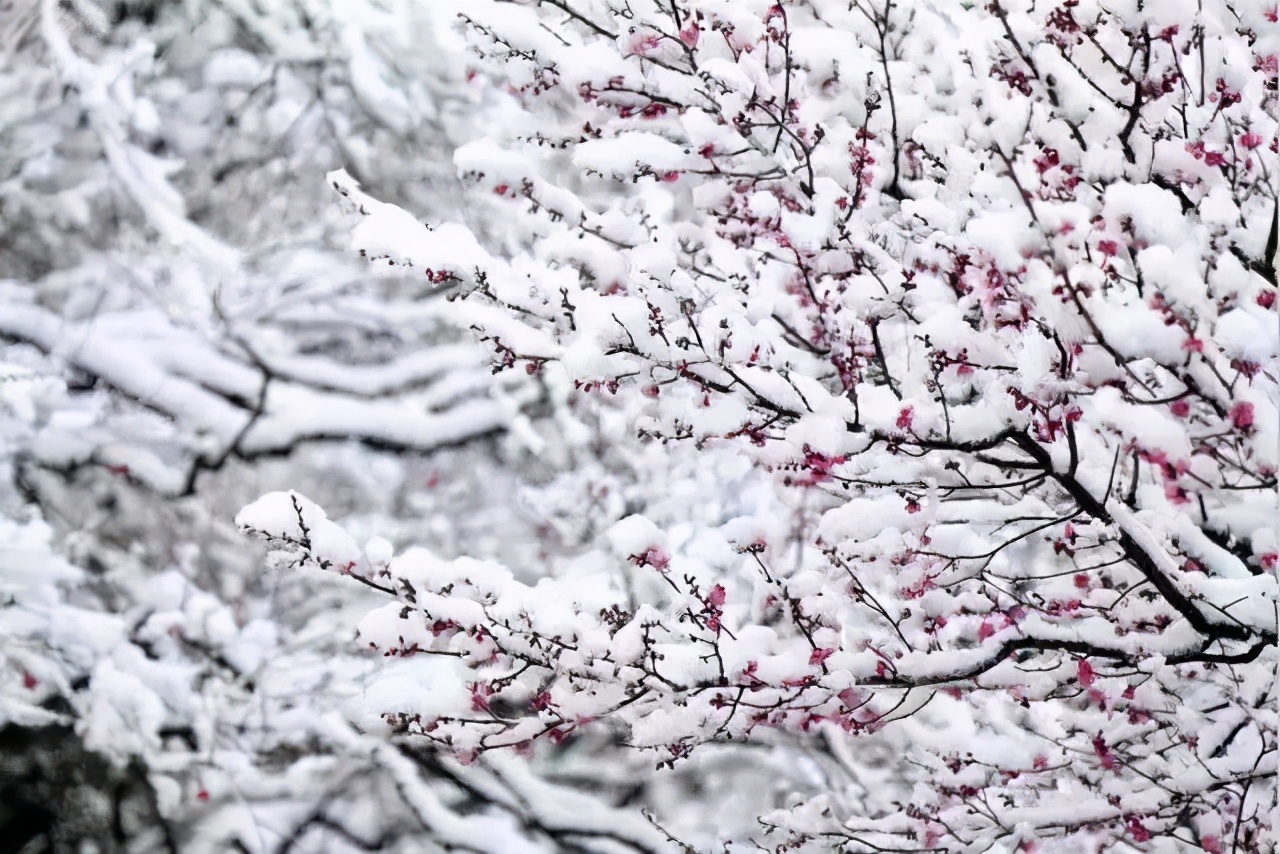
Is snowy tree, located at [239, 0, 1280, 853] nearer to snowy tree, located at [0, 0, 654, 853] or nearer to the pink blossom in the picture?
the pink blossom

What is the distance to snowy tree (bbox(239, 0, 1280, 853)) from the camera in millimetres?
1264

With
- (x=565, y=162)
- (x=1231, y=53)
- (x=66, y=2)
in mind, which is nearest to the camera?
(x=1231, y=53)

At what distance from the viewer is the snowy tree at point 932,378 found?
1.26 metres

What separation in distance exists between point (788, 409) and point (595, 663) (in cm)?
54

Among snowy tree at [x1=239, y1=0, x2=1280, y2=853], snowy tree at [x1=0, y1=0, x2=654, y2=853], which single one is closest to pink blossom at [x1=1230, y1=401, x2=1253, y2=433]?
snowy tree at [x1=239, y1=0, x2=1280, y2=853]

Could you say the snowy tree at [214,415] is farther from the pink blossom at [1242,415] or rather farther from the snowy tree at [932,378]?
the pink blossom at [1242,415]

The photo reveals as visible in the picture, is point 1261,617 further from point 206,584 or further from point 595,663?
point 206,584

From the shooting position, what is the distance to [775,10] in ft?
5.77

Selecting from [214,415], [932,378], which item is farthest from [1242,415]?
[214,415]

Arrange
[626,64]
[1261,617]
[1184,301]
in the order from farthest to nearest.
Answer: [626,64] → [1261,617] → [1184,301]

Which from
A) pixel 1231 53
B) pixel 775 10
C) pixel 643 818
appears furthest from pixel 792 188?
pixel 643 818

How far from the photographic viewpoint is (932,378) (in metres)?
1.53

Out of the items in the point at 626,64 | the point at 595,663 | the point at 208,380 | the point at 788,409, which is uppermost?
the point at 626,64

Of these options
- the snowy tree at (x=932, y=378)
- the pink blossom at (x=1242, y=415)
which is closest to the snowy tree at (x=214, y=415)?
the snowy tree at (x=932, y=378)
